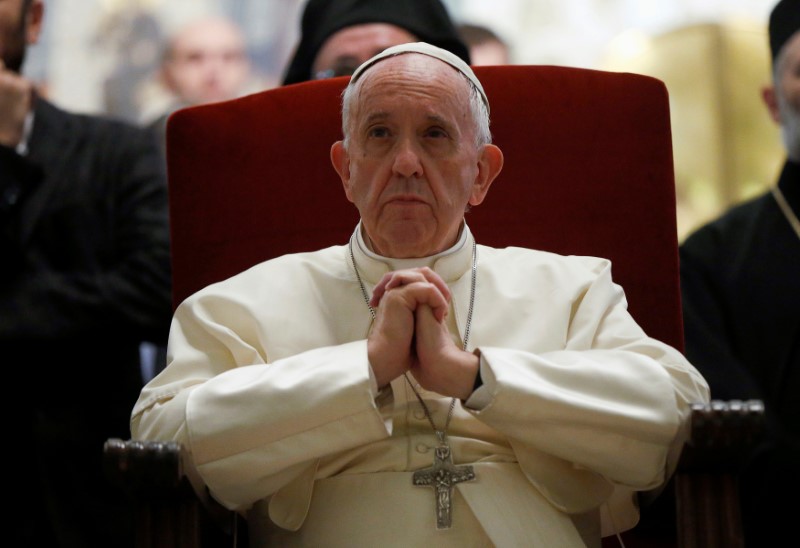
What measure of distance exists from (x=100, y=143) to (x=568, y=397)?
2.12m

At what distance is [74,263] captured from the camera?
12.3 ft

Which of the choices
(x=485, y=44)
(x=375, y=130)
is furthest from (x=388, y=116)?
(x=485, y=44)

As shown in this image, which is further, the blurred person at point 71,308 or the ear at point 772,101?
the ear at point 772,101

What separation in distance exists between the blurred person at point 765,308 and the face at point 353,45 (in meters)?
1.23

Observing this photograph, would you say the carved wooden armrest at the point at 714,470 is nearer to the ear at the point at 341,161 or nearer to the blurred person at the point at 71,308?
the ear at the point at 341,161

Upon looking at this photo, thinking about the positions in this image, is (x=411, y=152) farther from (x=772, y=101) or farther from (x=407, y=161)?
(x=772, y=101)

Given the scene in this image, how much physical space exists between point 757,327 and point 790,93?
97 cm

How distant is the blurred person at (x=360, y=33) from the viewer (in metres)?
4.09

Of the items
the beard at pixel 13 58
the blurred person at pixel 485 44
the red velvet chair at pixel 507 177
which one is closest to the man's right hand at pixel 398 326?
the red velvet chair at pixel 507 177

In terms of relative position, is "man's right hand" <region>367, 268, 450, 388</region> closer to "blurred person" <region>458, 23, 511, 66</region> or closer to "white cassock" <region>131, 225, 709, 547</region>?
"white cassock" <region>131, 225, 709, 547</region>

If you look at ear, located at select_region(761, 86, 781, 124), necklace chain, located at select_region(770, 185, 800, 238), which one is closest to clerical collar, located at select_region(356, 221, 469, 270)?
necklace chain, located at select_region(770, 185, 800, 238)

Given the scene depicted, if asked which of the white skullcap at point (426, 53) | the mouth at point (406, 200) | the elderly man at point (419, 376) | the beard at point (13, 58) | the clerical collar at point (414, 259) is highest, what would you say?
the beard at point (13, 58)

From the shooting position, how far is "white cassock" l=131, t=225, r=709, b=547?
2.36 metres

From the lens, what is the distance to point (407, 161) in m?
2.64
